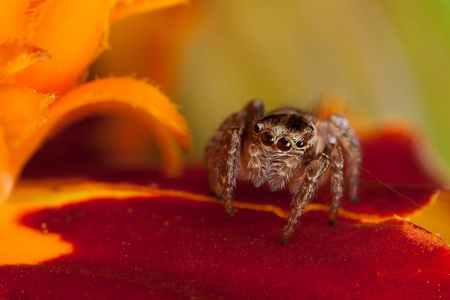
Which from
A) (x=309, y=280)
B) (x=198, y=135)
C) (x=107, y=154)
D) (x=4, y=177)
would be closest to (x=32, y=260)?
(x=4, y=177)

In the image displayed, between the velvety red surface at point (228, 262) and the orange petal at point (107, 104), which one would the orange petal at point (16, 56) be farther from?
the velvety red surface at point (228, 262)

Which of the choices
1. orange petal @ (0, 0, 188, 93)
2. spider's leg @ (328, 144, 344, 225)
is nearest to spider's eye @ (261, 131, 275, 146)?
spider's leg @ (328, 144, 344, 225)

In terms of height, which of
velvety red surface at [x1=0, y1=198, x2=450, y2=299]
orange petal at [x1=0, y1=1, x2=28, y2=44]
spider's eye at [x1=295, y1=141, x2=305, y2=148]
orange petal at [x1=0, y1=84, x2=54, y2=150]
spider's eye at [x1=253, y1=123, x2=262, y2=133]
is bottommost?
velvety red surface at [x1=0, y1=198, x2=450, y2=299]

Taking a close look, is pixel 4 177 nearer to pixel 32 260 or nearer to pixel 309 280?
pixel 32 260

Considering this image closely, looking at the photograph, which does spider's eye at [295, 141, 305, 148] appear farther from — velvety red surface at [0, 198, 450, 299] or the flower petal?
the flower petal

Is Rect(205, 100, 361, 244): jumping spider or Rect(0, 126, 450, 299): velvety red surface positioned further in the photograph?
Rect(205, 100, 361, 244): jumping spider

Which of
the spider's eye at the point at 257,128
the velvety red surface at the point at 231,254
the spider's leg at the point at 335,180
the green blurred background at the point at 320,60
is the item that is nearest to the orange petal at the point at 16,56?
the velvety red surface at the point at 231,254

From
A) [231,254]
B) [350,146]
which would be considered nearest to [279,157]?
[350,146]
